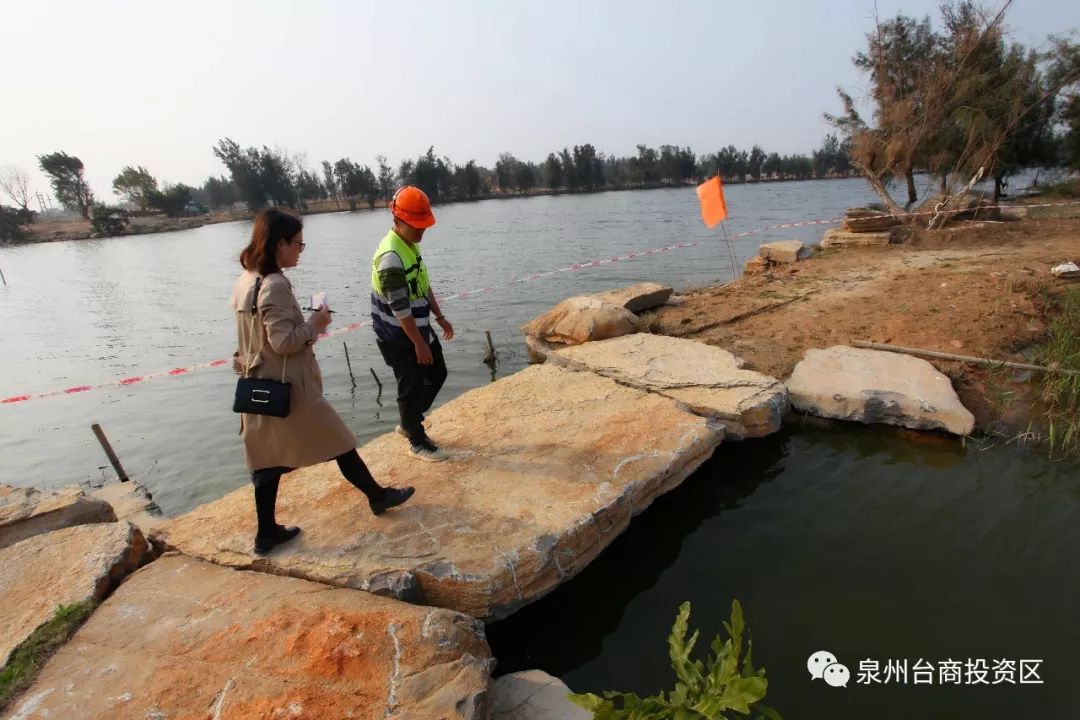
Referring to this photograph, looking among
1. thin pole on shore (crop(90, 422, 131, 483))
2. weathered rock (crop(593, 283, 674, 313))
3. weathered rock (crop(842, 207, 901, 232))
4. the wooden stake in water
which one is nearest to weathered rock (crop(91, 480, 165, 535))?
thin pole on shore (crop(90, 422, 131, 483))

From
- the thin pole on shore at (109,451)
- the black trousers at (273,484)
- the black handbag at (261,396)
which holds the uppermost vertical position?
the black handbag at (261,396)

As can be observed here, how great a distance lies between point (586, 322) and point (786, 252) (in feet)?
24.8

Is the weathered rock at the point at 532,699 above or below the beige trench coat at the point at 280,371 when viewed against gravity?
below

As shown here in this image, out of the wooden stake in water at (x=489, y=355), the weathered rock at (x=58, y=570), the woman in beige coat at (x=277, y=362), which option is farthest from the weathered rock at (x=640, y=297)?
the weathered rock at (x=58, y=570)

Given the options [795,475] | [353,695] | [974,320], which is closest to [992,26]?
[974,320]

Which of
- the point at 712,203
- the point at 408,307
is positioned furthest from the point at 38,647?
the point at 712,203

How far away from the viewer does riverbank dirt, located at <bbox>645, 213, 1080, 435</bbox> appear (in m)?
5.15

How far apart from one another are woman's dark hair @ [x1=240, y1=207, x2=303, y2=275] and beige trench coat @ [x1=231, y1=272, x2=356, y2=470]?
0.05 meters

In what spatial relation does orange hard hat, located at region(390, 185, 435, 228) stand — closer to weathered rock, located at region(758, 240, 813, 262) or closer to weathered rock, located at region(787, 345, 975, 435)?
weathered rock, located at region(787, 345, 975, 435)

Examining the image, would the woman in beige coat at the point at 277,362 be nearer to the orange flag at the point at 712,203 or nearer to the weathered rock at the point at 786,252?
the orange flag at the point at 712,203

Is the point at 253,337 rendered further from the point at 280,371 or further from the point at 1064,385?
the point at 1064,385

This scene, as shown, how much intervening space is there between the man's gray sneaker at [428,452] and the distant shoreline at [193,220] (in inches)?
2577

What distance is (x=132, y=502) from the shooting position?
15.7 feet

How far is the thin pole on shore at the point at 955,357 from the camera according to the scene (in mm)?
4809
